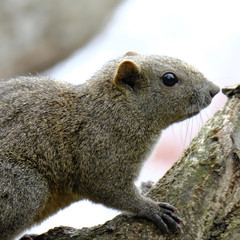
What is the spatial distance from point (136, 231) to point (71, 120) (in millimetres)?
1430

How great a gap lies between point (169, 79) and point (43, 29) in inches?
325

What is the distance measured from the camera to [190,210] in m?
5.54

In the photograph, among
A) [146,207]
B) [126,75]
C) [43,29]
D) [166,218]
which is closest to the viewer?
[166,218]

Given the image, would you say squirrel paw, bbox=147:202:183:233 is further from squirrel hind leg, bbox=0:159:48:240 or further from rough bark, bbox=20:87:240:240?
squirrel hind leg, bbox=0:159:48:240

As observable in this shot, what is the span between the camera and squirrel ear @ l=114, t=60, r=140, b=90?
613cm

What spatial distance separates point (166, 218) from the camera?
544cm

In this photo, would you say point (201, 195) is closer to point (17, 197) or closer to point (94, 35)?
point (17, 197)

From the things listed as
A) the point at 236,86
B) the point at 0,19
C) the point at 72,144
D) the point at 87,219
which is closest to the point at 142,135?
the point at 72,144

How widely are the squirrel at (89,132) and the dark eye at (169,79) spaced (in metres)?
0.01

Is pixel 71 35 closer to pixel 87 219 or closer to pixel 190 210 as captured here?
pixel 87 219

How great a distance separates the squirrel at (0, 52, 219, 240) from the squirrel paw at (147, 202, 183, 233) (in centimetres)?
1

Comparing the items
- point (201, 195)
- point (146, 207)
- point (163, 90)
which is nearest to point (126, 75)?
point (163, 90)

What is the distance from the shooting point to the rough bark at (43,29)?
A: 13.2 m

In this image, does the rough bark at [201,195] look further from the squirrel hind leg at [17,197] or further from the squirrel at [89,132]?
the squirrel hind leg at [17,197]
